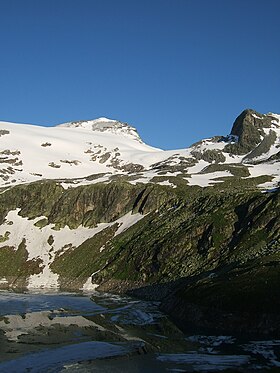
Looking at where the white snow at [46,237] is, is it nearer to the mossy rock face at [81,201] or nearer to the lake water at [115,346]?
the mossy rock face at [81,201]

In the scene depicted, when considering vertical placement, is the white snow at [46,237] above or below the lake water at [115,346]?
above

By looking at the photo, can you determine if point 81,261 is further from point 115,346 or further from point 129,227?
point 115,346

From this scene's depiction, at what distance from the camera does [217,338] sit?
45562 millimetres

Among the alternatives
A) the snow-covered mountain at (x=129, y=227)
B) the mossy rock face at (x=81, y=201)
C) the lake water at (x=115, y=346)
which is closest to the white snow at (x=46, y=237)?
the snow-covered mountain at (x=129, y=227)

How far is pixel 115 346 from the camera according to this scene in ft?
146

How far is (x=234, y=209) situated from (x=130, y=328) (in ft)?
168

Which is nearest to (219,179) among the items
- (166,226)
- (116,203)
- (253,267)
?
(116,203)

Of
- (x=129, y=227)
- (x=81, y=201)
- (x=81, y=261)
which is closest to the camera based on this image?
(x=81, y=261)

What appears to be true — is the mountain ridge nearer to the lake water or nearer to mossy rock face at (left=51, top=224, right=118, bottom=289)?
mossy rock face at (left=51, top=224, right=118, bottom=289)

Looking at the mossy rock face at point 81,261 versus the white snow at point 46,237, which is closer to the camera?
the mossy rock face at point 81,261

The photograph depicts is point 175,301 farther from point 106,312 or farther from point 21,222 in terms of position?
point 21,222

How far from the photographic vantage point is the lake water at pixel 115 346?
36.4 meters

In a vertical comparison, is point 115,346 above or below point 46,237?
below

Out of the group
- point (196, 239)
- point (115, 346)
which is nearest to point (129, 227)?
point (196, 239)
